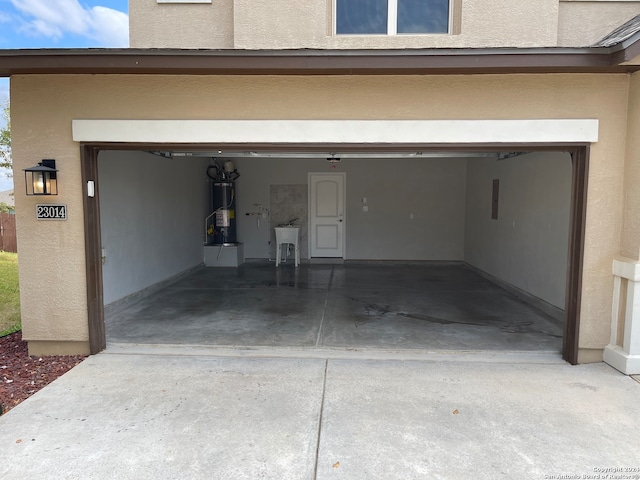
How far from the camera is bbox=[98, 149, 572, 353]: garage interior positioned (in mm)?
5191

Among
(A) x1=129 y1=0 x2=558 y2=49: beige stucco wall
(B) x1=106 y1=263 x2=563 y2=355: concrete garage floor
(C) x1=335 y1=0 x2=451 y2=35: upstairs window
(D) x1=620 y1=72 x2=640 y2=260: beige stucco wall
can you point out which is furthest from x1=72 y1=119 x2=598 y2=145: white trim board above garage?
(B) x1=106 y1=263 x2=563 y2=355: concrete garage floor

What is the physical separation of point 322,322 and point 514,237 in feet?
12.4

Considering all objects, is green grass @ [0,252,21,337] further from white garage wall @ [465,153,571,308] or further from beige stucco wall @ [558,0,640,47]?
beige stucco wall @ [558,0,640,47]

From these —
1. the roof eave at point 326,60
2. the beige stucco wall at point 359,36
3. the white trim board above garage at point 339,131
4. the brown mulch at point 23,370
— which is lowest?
the brown mulch at point 23,370

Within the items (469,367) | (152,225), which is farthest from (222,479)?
(152,225)

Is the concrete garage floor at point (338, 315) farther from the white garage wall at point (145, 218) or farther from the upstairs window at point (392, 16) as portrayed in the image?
the upstairs window at point (392, 16)

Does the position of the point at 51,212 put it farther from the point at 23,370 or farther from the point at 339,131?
the point at 339,131

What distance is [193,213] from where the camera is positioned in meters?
9.19

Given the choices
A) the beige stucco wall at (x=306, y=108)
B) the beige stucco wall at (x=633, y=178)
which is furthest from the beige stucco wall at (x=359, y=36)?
the beige stucco wall at (x=633, y=178)

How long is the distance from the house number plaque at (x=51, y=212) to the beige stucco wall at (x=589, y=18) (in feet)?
17.8

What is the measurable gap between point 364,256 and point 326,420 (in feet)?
25.3

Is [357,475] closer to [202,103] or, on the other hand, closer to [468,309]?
[202,103]

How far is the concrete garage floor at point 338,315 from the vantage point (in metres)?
4.74

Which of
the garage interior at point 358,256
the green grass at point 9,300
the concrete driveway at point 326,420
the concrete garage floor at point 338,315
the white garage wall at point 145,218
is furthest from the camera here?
the white garage wall at point 145,218
